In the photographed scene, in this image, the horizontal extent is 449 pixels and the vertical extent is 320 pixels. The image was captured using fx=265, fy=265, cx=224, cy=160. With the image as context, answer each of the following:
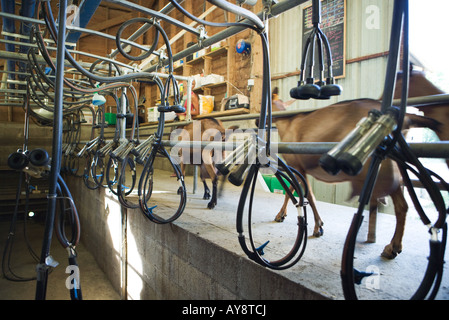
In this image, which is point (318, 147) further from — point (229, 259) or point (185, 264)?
point (185, 264)

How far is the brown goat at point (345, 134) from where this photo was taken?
1.36m

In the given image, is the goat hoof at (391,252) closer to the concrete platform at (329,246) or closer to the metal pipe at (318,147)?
the concrete platform at (329,246)

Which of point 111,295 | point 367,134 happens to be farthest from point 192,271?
point 111,295

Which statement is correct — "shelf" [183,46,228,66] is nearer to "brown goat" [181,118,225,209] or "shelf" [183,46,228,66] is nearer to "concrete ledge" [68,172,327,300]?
"brown goat" [181,118,225,209]

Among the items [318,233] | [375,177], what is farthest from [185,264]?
[375,177]

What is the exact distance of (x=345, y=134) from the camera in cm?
156

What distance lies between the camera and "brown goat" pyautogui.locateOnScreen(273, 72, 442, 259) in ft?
4.47

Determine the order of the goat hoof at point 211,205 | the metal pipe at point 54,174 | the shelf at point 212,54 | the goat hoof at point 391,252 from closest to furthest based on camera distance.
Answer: the metal pipe at point 54,174 < the goat hoof at point 391,252 < the goat hoof at point 211,205 < the shelf at point 212,54

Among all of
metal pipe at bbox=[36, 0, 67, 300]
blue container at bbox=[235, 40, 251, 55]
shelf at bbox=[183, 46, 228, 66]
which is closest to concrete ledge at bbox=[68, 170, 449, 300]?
metal pipe at bbox=[36, 0, 67, 300]

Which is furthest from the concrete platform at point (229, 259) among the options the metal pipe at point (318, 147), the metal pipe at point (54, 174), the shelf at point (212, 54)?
the shelf at point (212, 54)
